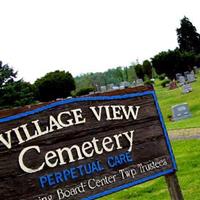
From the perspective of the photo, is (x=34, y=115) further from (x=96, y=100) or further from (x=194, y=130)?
(x=194, y=130)

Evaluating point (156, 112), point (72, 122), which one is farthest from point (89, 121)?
point (156, 112)

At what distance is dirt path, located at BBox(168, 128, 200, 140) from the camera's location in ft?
40.2

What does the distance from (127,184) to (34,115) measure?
1253mm

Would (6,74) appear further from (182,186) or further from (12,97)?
(182,186)

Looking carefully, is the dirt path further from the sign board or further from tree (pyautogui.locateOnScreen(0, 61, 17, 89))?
tree (pyautogui.locateOnScreen(0, 61, 17, 89))

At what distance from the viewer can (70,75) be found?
70188 millimetres

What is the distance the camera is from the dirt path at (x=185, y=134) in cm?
1227

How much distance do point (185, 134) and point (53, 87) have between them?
5182 cm

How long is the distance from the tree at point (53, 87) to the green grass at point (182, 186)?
178ft

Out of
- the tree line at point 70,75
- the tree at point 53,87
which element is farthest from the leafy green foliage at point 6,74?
the tree at point 53,87

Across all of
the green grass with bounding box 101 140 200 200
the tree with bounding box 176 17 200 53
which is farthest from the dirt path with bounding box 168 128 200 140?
the tree with bounding box 176 17 200 53

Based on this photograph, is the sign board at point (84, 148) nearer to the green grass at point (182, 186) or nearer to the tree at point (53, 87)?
the green grass at point (182, 186)

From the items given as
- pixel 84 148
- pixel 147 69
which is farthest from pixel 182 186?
pixel 147 69

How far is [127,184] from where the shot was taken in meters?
4.49
